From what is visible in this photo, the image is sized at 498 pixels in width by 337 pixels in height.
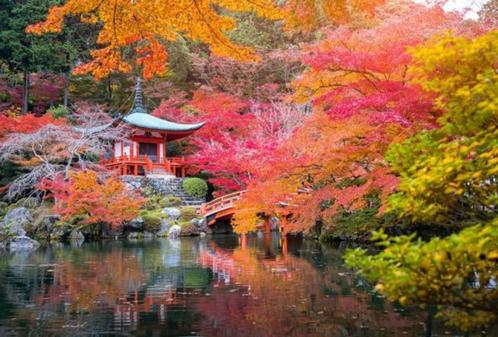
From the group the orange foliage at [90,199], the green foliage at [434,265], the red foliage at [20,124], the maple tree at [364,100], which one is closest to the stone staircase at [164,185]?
the orange foliage at [90,199]

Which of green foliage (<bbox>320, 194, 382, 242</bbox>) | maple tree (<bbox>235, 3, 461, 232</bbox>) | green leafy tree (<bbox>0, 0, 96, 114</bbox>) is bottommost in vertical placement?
green foliage (<bbox>320, 194, 382, 242</bbox>)

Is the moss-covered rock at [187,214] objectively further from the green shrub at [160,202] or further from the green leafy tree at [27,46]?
the green leafy tree at [27,46]

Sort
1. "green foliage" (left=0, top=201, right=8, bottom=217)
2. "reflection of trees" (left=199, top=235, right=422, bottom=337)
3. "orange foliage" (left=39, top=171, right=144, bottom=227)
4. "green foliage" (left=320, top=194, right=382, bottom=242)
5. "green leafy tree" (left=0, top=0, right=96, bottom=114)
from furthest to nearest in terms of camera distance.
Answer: "green leafy tree" (left=0, top=0, right=96, bottom=114) < "green foliage" (left=0, top=201, right=8, bottom=217) < "orange foliage" (left=39, top=171, right=144, bottom=227) < "green foliage" (left=320, top=194, right=382, bottom=242) < "reflection of trees" (left=199, top=235, right=422, bottom=337)

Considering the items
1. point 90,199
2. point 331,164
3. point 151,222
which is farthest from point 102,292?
point 151,222

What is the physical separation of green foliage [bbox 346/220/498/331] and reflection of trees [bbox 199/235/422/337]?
121 inches

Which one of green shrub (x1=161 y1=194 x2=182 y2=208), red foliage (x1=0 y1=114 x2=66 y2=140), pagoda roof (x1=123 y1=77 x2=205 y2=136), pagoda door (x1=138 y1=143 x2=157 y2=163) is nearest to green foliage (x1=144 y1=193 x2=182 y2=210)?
green shrub (x1=161 y1=194 x2=182 y2=208)

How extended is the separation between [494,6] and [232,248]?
33.3 feet

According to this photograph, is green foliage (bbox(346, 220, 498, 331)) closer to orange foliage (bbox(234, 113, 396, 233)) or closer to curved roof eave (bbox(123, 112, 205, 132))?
orange foliage (bbox(234, 113, 396, 233))

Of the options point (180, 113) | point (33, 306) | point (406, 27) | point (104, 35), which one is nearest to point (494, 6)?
→ point (406, 27)

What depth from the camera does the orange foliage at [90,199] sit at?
18891 millimetres

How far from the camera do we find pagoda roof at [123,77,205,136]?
25906 mm

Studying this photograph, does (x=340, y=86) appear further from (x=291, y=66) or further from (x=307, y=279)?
(x=291, y=66)

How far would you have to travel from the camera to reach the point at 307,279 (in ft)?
31.6

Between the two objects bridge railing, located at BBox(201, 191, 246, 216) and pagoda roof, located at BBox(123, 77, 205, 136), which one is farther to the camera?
pagoda roof, located at BBox(123, 77, 205, 136)
